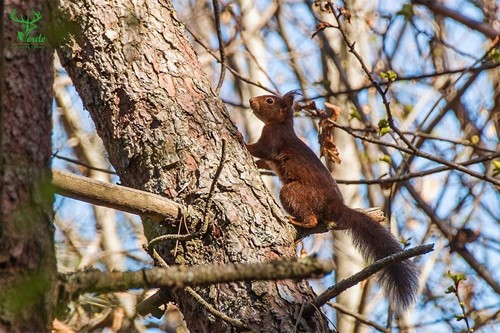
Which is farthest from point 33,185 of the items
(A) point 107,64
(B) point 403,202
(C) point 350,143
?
(B) point 403,202

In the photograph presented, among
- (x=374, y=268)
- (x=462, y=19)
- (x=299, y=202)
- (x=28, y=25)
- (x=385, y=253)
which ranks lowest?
(x=28, y=25)

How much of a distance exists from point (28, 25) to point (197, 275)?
0.63m

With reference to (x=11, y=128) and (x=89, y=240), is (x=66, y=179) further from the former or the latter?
(x=89, y=240)

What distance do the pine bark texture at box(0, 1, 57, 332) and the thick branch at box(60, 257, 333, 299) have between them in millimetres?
102

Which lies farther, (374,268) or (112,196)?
(112,196)

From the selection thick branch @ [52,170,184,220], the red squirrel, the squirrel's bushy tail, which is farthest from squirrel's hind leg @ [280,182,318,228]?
thick branch @ [52,170,184,220]

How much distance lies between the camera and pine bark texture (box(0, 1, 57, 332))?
1499mm

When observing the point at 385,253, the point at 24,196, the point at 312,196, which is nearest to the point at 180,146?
the point at 385,253

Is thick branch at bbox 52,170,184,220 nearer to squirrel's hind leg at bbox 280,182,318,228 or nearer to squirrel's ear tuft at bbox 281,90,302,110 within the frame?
squirrel's hind leg at bbox 280,182,318,228

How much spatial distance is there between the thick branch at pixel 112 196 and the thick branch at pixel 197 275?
1013mm

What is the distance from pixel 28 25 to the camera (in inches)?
64.9

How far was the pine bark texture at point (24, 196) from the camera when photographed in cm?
150

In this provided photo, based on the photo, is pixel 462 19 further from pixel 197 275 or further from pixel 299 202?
pixel 197 275

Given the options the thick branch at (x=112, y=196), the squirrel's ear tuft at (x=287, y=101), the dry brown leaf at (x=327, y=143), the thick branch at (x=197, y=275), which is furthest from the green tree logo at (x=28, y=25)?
the squirrel's ear tuft at (x=287, y=101)
